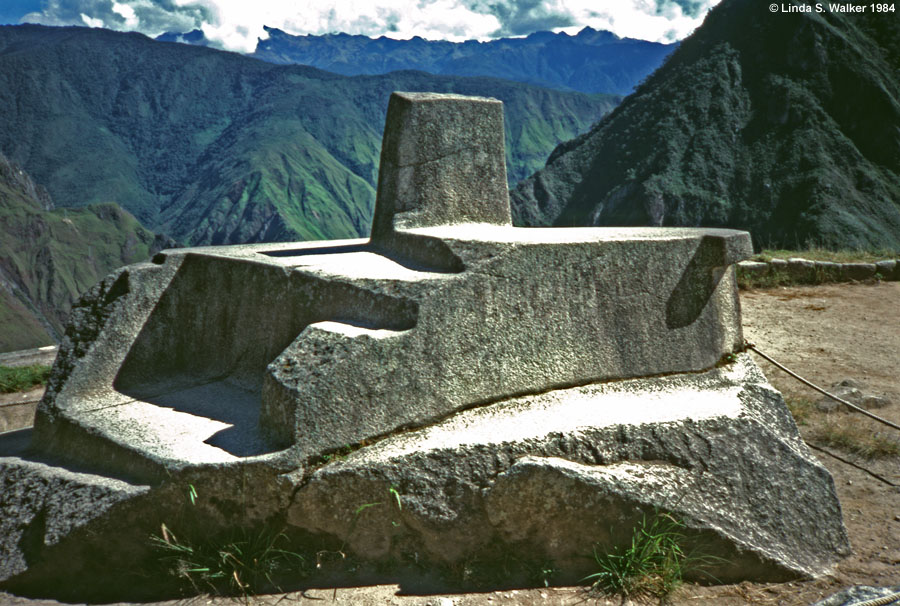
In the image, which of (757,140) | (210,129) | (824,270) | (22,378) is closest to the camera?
(22,378)

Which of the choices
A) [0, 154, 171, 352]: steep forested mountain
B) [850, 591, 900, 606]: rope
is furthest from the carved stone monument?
[0, 154, 171, 352]: steep forested mountain

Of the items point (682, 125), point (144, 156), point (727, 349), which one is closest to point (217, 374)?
point (727, 349)

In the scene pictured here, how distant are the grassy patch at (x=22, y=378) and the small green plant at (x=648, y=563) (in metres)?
5.21

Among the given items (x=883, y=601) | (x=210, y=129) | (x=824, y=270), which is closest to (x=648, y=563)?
(x=883, y=601)

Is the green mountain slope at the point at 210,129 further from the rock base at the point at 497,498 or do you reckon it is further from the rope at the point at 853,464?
the rock base at the point at 497,498

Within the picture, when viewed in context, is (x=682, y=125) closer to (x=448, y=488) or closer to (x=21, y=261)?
(x=448, y=488)

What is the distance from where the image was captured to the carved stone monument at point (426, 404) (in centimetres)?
301

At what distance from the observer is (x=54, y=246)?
60.1 m

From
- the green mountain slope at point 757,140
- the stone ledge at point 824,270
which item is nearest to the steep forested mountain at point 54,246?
the green mountain slope at point 757,140

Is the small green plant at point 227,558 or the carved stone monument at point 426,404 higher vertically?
the carved stone monument at point 426,404

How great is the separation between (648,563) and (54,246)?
6663 cm

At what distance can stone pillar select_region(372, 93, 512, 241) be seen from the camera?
13.7 feet

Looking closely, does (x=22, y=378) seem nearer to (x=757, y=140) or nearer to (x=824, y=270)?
(x=824, y=270)

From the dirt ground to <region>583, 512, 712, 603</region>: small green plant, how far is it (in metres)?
0.08
